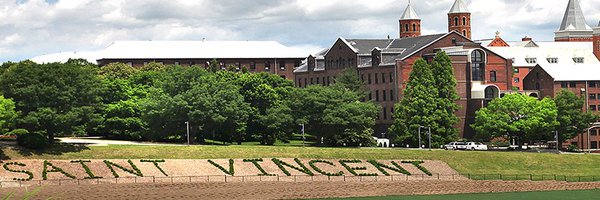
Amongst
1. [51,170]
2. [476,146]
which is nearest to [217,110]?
[476,146]

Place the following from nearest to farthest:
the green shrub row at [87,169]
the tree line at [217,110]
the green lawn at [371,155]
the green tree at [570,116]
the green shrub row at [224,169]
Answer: the green shrub row at [87,169] < the green shrub row at [224,169] < the green lawn at [371,155] < the tree line at [217,110] < the green tree at [570,116]

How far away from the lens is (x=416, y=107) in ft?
495

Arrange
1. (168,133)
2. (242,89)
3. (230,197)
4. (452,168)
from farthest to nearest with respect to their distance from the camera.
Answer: (242,89), (168,133), (452,168), (230,197)

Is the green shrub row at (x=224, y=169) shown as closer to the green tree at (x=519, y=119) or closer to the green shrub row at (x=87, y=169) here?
the green shrub row at (x=87, y=169)

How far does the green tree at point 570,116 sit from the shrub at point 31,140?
72513mm

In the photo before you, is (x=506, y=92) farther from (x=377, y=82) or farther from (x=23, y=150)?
(x=23, y=150)

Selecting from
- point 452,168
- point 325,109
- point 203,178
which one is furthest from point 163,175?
point 325,109

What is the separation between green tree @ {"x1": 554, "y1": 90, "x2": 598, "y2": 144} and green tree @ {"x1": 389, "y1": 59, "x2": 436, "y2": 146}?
59.1ft

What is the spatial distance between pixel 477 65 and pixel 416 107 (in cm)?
2108

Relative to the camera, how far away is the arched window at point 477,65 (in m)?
168

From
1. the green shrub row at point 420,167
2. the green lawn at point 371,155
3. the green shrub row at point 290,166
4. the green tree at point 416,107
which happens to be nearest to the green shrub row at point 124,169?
the green lawn at point 371,155

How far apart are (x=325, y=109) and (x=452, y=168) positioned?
28236 mm

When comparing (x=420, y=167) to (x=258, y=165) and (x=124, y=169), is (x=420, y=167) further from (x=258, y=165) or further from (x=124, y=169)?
(x=124, y=169)

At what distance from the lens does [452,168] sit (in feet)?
392
